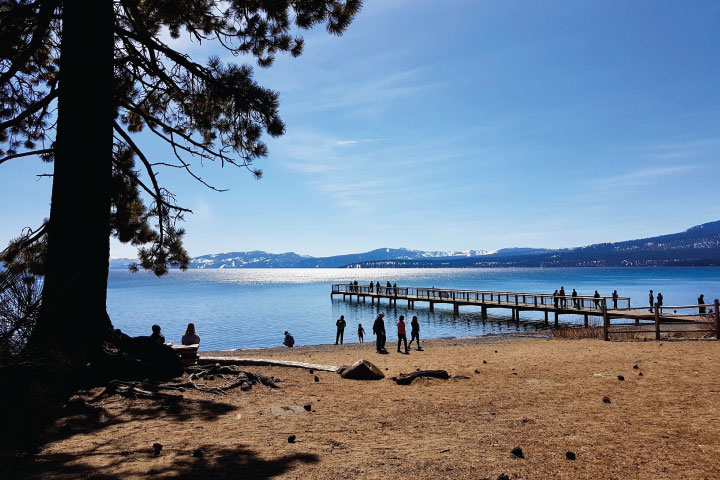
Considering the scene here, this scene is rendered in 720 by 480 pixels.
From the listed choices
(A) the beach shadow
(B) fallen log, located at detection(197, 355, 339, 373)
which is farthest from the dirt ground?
(B) fallen log, located at detection(197, 355, 339, 373)

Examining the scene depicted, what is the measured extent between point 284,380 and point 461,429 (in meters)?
5.20

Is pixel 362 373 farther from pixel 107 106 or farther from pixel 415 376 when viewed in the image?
pixel 107 106

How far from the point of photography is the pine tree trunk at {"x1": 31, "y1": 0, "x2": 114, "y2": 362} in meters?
8.02

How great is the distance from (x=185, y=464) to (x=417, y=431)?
3145 mm

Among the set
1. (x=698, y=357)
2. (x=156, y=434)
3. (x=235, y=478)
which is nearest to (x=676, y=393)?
(x=698, y=357)

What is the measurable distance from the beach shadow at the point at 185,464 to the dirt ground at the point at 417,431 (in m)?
0.02

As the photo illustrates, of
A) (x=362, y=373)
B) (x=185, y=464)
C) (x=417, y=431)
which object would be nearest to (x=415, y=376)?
(x=362, y=373)

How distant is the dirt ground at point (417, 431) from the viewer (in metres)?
4.92

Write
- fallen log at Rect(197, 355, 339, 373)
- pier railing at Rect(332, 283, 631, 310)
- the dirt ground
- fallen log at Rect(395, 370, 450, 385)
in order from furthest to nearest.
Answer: pier railing at Rect(332, 283, 631, 310) < fallen log at Rect(197, 355, 339, 373) < fallen log at Rect(395, 370, 450, 385) < the dirt ground

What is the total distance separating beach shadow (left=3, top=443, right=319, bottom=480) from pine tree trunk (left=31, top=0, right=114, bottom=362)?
3.16m

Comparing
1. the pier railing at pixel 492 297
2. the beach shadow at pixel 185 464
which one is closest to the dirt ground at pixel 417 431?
the beach shadow at pixel 185 464

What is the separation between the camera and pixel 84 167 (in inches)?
322

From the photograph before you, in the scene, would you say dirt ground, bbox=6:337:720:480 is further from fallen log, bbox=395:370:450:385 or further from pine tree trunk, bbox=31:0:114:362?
pine tree trunk, bbox=31:0:114:362

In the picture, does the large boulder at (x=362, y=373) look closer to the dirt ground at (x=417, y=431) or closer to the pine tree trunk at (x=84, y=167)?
the dirt ground at (x=417, y=431)
